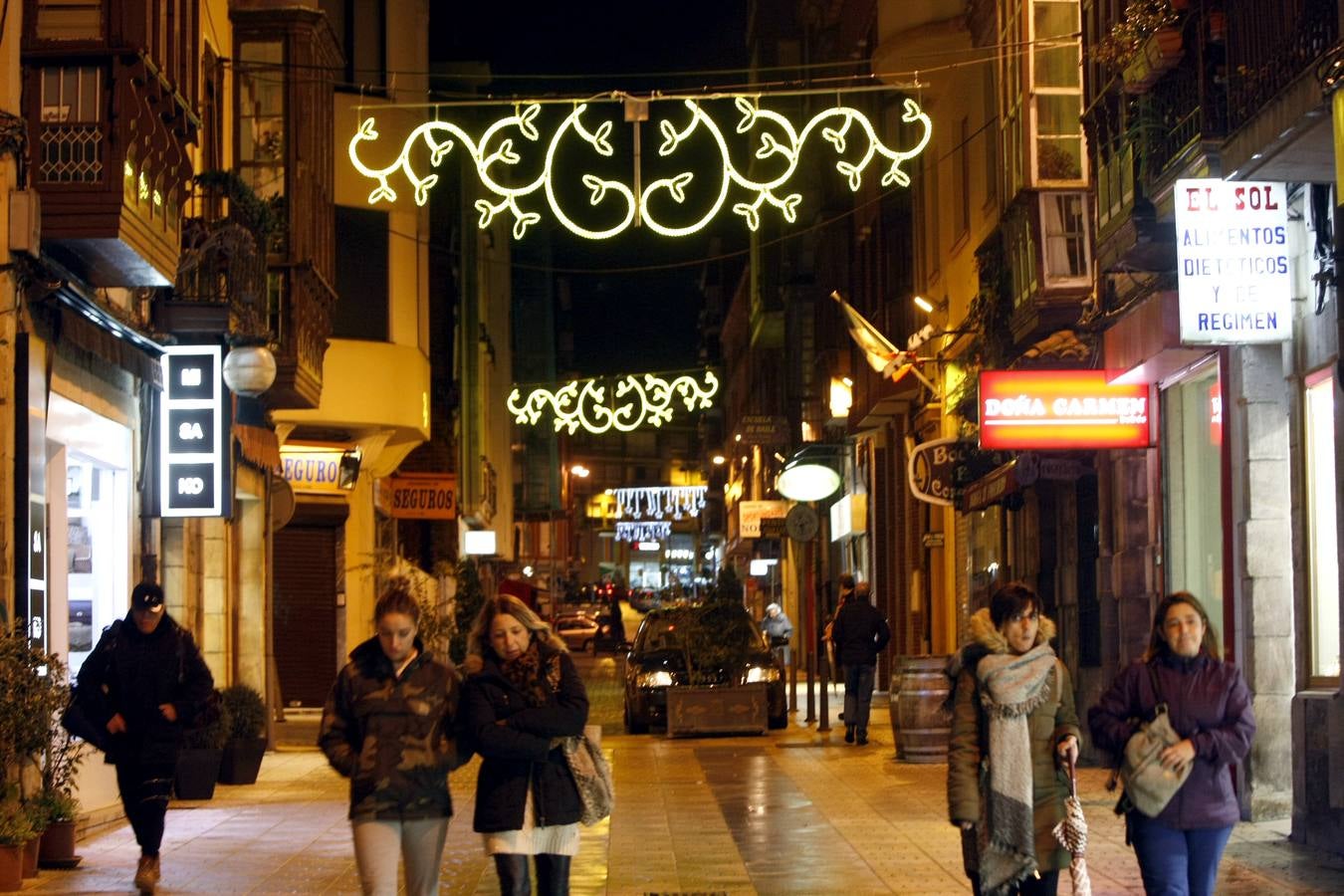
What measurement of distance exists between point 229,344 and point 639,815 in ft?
22.1

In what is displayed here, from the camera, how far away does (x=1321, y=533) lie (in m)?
13.5

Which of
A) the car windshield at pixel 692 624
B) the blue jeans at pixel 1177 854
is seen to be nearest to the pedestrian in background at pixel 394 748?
the blue jeans at pixel 1177 854

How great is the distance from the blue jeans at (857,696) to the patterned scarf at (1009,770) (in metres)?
15.2

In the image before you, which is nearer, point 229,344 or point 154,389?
point 154,389

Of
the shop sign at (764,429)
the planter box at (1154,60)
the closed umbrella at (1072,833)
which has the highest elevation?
the planter box at (1154,60)

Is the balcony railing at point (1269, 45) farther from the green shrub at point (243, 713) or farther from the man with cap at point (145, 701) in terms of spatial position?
the green shrub at point (243, 713)

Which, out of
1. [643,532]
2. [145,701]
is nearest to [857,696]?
[145,701]

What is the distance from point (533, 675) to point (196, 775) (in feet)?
32.1

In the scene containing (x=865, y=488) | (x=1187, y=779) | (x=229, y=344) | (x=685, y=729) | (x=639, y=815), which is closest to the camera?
(x=1187, y=779)

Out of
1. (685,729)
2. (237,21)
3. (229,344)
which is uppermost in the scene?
(237,21)

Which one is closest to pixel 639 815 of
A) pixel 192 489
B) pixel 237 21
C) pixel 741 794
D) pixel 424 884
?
pixel 741 794

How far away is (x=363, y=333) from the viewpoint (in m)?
28.2

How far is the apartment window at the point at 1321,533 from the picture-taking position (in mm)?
A: 13352

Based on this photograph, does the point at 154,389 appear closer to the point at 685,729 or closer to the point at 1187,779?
the point at 685,729
